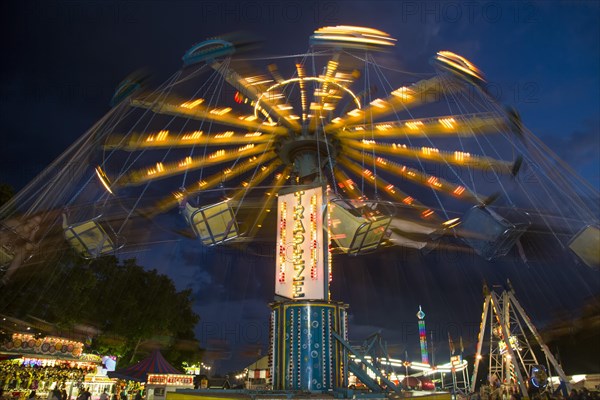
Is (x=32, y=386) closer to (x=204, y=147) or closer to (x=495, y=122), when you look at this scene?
(x=204, y=147)

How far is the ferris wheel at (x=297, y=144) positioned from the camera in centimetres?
1436

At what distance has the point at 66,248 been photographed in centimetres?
1906

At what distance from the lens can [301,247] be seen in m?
14.7

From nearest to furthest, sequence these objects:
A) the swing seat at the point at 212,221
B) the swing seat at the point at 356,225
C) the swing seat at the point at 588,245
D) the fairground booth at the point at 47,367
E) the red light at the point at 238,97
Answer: the swing seat at the point at 588,245
the swing seat at the point at 212,221
the swing seat at the point at 356,225
the red light at the point at 238,97
the fairground booth at the point at 47,367

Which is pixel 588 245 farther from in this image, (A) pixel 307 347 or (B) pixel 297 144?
(B) pixel 297 144

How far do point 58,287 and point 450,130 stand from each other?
73.1ft

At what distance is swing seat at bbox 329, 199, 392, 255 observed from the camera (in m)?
15.4

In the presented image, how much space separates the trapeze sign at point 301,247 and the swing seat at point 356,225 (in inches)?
45.2

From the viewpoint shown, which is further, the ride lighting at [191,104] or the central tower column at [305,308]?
the ride lighting at [191,104]

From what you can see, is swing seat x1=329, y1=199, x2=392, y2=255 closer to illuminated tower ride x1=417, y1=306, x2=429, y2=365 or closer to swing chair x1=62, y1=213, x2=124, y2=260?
swing chair x1=62, y1=213, x2=124, y2=260

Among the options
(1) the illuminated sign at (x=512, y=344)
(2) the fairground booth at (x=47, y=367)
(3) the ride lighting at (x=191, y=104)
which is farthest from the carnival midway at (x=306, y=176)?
(1) the illuminated sign at (x=512, y=344)

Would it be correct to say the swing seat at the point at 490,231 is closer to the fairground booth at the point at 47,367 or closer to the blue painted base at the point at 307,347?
the blue painted base at the point at 307,347

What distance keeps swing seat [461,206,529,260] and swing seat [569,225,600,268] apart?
2.08 m

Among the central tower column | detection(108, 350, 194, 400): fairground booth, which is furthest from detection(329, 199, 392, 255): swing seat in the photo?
detection(108, 350, 194, 400): fairground booth
